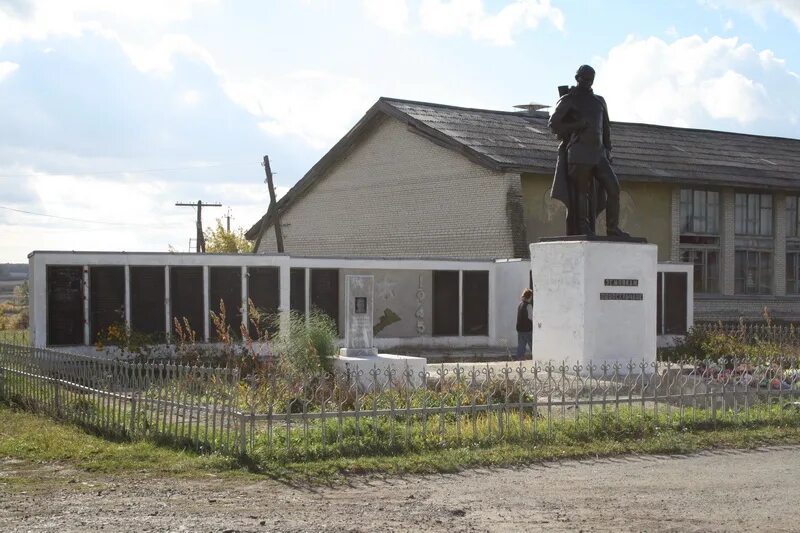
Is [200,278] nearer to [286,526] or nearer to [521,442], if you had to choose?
[521,442]

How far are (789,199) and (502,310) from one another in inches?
610

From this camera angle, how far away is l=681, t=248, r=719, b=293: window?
35.8 metres

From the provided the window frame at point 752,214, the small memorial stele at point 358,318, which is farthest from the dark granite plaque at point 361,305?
the window frame at point 752,214

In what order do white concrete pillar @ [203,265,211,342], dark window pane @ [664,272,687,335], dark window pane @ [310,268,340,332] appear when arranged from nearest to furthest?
1. white concrete pillar @ [203,265,211,342]
2. dark window pane @ [310,268,340,332]
3. dark window pane @ [664,272,687,335]

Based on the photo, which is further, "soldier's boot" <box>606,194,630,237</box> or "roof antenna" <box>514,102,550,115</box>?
"roof antenna" <box>514,102,550,115</box>

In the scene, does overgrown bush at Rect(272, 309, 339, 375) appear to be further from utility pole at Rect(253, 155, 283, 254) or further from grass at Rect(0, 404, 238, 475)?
utility pole at Rect(253, 155, 283, 254)

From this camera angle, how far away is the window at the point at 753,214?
37.0 meters

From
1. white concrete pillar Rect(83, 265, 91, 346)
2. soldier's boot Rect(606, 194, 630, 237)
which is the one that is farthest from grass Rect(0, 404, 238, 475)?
white concrete pillar Rect(83, 265, 91, 346)

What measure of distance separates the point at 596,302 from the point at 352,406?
5448 millimetres

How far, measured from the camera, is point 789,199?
125 ft

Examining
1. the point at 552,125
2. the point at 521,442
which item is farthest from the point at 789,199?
the point at 521,442

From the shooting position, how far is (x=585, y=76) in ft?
57.7

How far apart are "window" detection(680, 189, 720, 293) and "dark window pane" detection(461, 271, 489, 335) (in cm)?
1013

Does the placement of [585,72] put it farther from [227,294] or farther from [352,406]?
[227,294]
